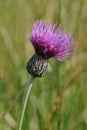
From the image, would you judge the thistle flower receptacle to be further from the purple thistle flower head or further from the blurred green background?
the blurred green background

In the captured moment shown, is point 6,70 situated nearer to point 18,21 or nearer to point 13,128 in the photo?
point 13,128

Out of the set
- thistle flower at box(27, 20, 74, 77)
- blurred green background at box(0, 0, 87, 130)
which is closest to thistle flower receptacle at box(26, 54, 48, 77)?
thistle flower at box(27, 20, 74, 77)

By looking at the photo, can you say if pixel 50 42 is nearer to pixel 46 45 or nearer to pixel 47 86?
pixel 46 45

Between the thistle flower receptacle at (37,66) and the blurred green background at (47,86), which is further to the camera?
the blurred green background at (47,86)

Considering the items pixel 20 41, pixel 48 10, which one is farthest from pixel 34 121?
pixel 48 10

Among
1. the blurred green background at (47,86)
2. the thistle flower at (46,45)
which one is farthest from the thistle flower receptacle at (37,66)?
the blurred green background at (47,86)

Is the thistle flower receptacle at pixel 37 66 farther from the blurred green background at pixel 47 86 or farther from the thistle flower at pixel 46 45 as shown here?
the blurred green background at pixel 47 86
